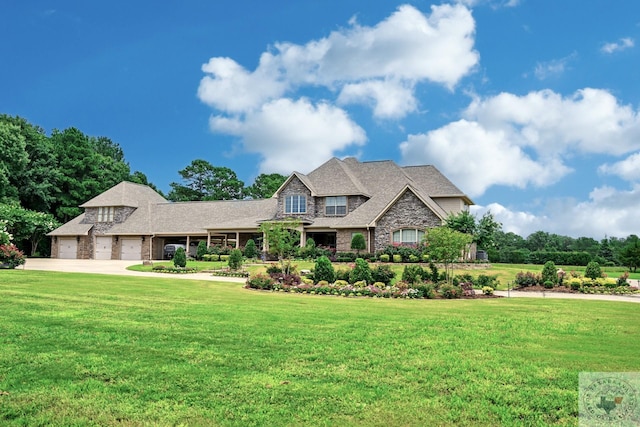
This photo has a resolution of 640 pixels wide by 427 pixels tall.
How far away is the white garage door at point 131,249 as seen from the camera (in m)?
48.3

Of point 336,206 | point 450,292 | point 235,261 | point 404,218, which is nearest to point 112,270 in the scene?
point 235,261

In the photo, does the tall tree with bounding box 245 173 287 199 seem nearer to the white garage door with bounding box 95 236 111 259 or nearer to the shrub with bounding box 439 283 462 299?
the white garage door with bounding box 95 236 111 259

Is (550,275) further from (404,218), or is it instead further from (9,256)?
(9,256)

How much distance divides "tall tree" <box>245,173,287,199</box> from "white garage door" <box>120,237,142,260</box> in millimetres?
23112

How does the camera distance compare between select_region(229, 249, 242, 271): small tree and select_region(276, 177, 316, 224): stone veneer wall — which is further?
select_region(276, 177, 316, 224): stone veneer wall

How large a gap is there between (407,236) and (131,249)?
28.9 m

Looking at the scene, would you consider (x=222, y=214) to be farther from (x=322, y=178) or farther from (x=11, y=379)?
(x=11, y=379)

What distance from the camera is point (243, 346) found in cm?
745

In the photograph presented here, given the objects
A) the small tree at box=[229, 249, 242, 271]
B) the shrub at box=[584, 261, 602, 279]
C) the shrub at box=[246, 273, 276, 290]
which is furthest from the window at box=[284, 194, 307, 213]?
the shrub at box=[584, 261, 602, 279]

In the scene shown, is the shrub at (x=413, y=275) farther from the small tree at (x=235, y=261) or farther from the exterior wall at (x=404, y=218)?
the exterior wall at (x=404, y=218)

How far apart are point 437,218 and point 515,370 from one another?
2907cm

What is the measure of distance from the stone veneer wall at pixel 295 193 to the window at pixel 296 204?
285 mm

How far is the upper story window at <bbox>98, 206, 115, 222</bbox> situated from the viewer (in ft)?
167

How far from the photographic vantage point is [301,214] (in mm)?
42438
